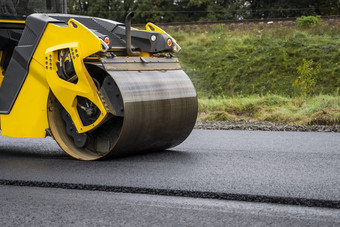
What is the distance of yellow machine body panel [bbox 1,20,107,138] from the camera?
489 centimetres

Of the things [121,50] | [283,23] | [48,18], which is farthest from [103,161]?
[283,23]

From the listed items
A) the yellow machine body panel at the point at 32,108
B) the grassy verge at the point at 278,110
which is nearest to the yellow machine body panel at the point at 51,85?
the yellow machine body panel at the point at 32,108

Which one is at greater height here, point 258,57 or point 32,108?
point 32,108

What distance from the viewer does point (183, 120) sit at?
17.5ft

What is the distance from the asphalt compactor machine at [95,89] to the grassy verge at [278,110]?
4279 mm

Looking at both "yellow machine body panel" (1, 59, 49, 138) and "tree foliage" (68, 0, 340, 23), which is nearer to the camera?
"yellow machine body panel" (1, 59, 49, 138)

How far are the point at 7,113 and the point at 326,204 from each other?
10.5 feet

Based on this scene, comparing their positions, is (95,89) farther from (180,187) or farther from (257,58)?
(257,58)

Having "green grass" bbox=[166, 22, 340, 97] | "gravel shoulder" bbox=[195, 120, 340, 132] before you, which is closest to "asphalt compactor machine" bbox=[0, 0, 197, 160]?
"gravel shoulder" bbox=[195, 120, 340, 132]

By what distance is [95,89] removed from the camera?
4867 millimetres

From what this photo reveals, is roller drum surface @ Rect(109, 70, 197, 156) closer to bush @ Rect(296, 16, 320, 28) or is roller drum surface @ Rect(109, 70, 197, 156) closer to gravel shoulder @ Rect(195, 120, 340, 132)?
gravel shoulder @ Rect(195, 120, 340, 132)

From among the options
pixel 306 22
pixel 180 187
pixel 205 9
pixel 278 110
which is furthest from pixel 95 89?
pixel 205 9

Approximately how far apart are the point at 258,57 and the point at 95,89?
14.1 m

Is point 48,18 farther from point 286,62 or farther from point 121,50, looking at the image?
point 286,62
